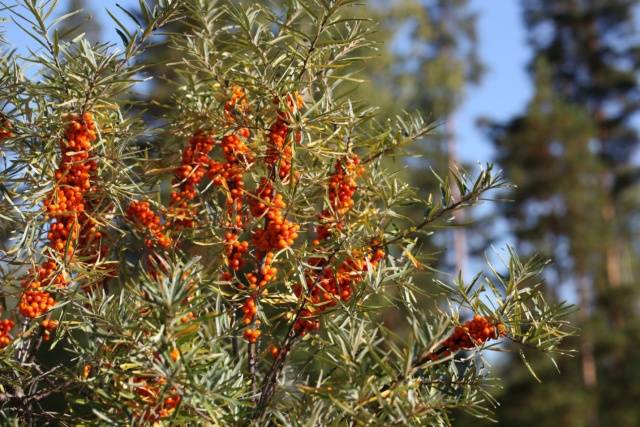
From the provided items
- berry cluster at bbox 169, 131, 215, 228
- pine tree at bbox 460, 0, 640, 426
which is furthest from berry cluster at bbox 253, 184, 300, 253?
pine tree at bbox 460, 0, 640, 426

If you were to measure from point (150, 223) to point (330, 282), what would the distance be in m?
0.35

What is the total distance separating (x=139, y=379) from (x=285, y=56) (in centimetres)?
64

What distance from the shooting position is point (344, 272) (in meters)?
1.37

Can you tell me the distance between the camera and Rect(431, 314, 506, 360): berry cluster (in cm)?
128

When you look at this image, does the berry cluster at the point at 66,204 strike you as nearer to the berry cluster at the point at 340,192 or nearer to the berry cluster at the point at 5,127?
the berry cluster at the point at 5,127

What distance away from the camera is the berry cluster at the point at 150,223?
4.50ft

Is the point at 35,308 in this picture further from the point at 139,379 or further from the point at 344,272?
the point at 344,272

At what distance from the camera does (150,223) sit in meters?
1.39

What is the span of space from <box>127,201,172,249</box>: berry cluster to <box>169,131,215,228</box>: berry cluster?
0.12 ft

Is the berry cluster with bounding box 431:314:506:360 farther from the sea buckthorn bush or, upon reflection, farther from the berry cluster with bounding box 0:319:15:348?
the berry cluster with bounding box 0:319:15:348

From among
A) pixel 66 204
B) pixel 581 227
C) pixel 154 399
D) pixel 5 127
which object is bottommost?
pixel 154 399

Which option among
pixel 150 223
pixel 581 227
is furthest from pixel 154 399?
pixel 581 227

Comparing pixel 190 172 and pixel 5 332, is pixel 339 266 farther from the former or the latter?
pixel 5 332

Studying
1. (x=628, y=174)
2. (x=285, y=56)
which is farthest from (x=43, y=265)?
(x=628, y=174)
